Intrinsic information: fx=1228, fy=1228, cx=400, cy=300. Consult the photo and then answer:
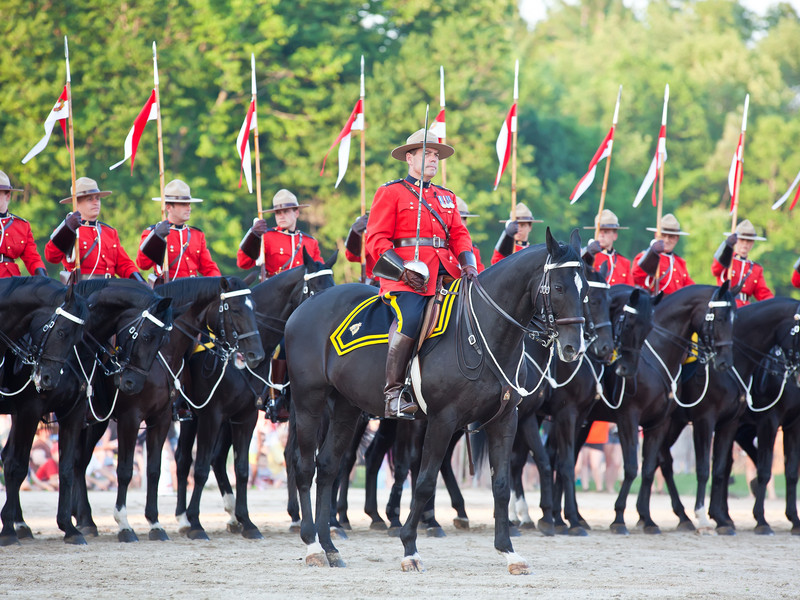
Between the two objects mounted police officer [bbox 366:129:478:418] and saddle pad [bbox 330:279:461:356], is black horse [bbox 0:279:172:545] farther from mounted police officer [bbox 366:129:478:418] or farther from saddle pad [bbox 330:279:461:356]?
mounted police officer [bbox 366:129:478:418]

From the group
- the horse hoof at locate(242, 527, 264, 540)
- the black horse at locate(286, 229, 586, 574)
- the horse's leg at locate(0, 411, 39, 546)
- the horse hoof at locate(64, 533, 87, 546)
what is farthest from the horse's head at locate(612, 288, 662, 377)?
the horse's leg at locate(0, 411, 39, 546)

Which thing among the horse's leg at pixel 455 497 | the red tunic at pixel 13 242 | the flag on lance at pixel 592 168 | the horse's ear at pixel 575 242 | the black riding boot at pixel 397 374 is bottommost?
the horse's leg at pixel 455 497

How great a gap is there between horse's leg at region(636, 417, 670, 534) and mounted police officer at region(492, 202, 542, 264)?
2.64 meters

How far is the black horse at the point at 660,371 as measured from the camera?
13648mm

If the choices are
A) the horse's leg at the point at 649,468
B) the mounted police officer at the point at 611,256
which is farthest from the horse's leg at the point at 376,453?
the mounted police officer at the point at 611,256

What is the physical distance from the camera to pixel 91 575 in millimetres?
9156

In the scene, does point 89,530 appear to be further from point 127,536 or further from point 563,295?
point 563,295

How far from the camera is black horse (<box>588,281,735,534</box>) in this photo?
44.8 feet

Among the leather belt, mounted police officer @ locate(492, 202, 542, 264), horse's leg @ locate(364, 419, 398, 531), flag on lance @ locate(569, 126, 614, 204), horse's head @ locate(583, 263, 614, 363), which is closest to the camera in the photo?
the leather belt

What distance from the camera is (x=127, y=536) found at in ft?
39.0

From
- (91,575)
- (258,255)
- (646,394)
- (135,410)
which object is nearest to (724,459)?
(646,394)

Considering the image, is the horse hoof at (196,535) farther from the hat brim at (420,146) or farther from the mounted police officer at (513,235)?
the hat brim at (420,146)

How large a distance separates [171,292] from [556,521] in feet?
16.1

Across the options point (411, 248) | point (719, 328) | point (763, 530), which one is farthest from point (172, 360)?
point (763, 530)
